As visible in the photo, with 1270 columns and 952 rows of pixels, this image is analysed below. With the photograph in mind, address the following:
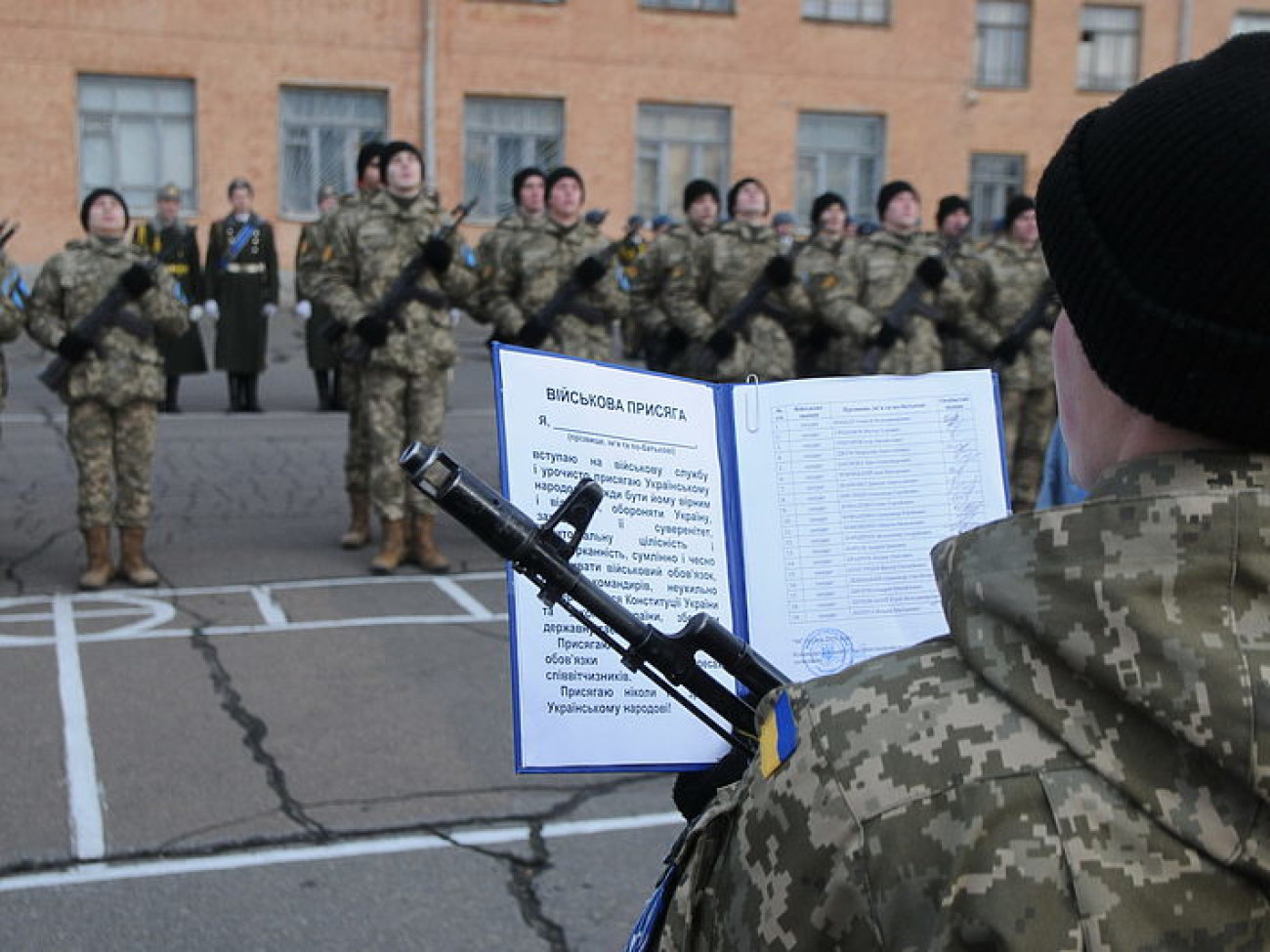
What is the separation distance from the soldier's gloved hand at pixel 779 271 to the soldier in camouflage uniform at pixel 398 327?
2.18 m

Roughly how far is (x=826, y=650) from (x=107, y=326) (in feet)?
19.8

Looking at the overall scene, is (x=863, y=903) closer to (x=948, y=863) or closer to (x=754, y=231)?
(x=948, y=863)

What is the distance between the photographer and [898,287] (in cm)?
976

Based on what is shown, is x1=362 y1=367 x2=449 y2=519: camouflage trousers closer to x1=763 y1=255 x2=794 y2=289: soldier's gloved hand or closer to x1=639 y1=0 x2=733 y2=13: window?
x1=763 y1=255 x2=794 y2=289: soldier's gloved hand

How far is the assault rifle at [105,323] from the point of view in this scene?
24.0ft

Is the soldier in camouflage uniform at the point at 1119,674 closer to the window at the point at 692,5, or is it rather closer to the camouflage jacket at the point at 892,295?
the camouflage jacket at the point at 892,295

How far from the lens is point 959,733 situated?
40.4 inches

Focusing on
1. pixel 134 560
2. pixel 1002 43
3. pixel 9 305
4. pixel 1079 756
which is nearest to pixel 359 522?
pixel 134 560

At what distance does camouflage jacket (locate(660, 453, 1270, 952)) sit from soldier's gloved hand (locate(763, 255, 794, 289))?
839 centimetres

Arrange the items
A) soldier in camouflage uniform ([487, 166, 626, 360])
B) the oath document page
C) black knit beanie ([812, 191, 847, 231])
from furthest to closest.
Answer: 1. black knit beanie ([812, 191, 847, 231])
2. soldier in camouflage uniform ([487, 166, 626, 360])
3. the oath document page

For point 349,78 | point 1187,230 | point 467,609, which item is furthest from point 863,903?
point 349,78

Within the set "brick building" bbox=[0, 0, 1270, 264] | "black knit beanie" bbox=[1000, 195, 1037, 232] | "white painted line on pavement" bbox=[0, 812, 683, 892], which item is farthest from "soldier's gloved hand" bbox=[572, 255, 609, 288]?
"brick building" bbox=[0, 0, 1270, 264]

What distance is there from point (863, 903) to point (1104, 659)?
0.23 metres

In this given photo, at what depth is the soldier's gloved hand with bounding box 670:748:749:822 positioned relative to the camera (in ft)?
6.13
